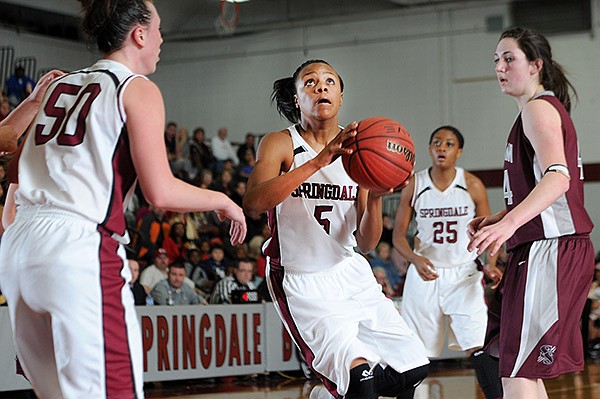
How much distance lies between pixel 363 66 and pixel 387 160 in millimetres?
14643

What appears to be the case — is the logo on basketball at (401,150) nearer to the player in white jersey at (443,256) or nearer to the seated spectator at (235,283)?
the player in white jersey at (443,256)

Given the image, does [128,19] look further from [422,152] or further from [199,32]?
[199,32]

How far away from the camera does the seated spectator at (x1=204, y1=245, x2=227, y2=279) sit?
12484mm

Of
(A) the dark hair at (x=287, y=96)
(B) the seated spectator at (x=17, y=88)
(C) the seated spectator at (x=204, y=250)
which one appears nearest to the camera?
(A) the dark hair at (x=287, y=96)

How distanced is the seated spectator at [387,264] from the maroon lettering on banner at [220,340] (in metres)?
4.77

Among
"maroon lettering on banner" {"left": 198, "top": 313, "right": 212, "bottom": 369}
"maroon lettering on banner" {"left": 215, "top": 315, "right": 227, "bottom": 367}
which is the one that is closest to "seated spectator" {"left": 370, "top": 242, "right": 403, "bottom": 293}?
"maroon lettering on banner" {"left": 215, "top": 315, "right": 227, "bottom": 367}

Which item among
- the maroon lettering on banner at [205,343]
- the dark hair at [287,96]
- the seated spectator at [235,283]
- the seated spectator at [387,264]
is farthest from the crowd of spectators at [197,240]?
the dark hair at [287,96]

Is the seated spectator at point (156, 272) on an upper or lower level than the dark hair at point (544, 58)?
lower

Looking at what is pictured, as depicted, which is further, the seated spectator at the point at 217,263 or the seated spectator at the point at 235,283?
the seated spectator at the point at 217,263

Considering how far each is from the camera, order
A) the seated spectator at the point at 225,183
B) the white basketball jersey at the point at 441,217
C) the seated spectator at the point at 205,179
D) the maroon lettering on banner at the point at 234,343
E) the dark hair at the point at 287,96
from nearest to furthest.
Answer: the dark hair at the point at 287,96 < the white basketball jersey at the point at 441,217 < the maroon lettering on banner at the point at 234,343 < the seated spectator at the point at 205,179 < the seated spectator at the point at 225,183

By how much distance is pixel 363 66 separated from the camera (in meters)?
18.5

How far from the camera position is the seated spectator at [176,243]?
42.7 ft

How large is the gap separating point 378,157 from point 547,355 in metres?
1.10

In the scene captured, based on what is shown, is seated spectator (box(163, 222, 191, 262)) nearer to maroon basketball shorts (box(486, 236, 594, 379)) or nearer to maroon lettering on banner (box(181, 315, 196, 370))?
maroon lettering on banner (box(181, 315, 196, 370))
